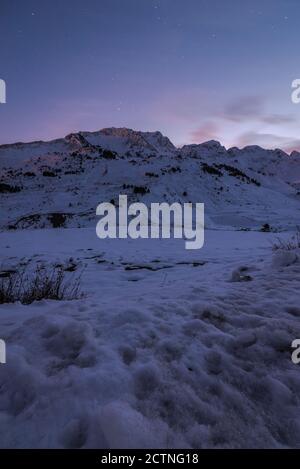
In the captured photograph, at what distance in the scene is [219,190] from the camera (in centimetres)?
2145

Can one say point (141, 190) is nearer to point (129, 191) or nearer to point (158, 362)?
point (129, 191)

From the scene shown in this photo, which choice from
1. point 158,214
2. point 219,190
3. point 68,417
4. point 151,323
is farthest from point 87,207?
point 68,417

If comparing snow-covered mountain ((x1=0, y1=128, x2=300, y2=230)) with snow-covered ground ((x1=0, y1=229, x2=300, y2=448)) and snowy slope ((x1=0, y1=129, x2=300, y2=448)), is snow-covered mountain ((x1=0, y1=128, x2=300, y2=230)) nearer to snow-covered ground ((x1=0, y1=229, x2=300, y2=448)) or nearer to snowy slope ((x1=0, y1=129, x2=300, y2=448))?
snowy slope ((x1=0, y1=129, x2=300, y2=448))

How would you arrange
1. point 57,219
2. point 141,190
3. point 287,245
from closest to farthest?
point 287,245, point 57,219, point 141,190

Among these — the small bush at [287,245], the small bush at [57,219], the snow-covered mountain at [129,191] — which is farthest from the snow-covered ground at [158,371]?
the snow-covered mountain at [129,191]

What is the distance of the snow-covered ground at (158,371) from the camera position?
170 centimetres

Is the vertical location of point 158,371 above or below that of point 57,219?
below

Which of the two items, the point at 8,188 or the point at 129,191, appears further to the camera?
the point at 8,188

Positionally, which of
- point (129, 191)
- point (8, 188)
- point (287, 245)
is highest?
point (8, 188)

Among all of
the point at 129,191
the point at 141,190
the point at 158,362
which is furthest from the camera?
the point at 129,191

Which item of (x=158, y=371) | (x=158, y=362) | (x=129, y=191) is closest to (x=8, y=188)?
(x=129, y=191)

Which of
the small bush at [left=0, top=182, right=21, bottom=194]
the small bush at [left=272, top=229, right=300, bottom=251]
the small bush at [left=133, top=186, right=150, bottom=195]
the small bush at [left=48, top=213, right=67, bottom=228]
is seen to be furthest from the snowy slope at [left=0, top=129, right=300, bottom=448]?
the small bush at [left=0, top=182, right=21, bottom=194]

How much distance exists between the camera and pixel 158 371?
7.24 ft

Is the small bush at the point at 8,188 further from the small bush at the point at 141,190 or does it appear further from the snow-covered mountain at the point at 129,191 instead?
the small bush at the point at 141,190
